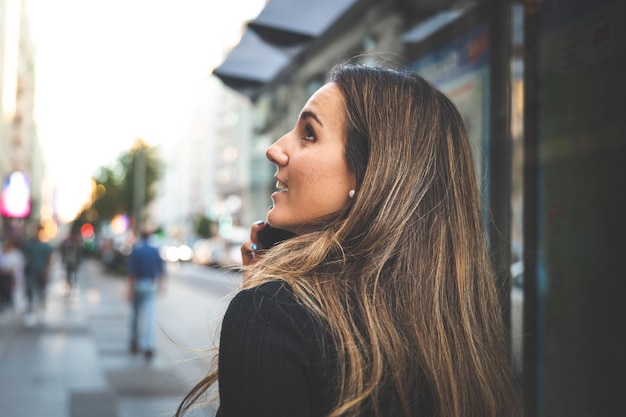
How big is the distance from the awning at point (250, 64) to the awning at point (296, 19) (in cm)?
11

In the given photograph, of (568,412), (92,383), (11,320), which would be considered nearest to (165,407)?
(92,383)

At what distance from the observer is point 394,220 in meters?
1.39

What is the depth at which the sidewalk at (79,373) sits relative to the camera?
6.60 meters

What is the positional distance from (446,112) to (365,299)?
519 mm

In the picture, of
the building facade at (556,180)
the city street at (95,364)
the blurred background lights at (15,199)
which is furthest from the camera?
the blurred background lights at (15,199)

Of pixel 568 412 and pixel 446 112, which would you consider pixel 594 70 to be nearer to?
pixel 568 412

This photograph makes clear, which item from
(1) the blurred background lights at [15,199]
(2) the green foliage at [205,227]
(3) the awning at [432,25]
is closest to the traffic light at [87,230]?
(2) the green foliage at [205,227]

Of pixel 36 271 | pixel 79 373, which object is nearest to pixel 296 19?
pixel 79 373

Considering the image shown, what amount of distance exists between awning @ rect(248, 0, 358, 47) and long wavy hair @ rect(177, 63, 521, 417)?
399 centimetres

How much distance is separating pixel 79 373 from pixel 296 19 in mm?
5297

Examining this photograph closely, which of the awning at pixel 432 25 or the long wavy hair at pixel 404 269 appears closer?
the long wavy hair at pixel 404 269

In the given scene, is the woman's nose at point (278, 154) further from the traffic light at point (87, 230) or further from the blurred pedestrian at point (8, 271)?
the traffic light at point (87, 230)

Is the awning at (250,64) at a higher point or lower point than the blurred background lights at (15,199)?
higher

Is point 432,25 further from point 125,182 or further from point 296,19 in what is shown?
point 125,182
